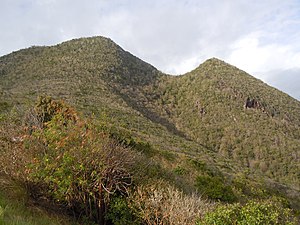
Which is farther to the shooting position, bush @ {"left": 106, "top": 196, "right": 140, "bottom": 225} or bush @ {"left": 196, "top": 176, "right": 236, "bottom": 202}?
bush @ {"left": 196, "top": 176, "right": 236, "bottom": 202}

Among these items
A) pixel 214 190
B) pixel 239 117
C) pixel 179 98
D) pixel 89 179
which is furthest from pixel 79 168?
pixel 179 98

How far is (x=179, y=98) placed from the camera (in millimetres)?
61188

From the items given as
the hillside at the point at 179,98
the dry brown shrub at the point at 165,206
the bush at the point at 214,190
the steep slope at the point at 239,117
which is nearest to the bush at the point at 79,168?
the dry brown shrub at the point at 165,206

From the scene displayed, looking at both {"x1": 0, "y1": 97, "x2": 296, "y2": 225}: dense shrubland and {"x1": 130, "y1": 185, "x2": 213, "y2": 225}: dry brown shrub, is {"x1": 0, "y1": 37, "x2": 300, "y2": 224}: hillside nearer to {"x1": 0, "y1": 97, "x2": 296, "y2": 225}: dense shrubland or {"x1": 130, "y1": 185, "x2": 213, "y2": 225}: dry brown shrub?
{"x1": 0, "y1": 97, "x2": 296, "y2": 225}: dense shrubland

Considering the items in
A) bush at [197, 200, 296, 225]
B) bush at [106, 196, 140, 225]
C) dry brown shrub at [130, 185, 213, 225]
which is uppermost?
bush at [197, 200, 296, 225]

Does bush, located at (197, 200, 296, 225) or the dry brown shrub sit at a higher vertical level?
bush, located at (197, 200, 296, 225)

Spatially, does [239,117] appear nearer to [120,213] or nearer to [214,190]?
[214,190]

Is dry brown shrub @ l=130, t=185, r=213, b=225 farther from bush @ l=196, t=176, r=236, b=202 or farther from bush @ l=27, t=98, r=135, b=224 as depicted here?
bush @ l=196, t=176, r=236, b=202

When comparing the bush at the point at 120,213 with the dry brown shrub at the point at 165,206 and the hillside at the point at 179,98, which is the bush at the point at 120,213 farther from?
the hillside at the point at 179,98

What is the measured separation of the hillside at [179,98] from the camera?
40438mm

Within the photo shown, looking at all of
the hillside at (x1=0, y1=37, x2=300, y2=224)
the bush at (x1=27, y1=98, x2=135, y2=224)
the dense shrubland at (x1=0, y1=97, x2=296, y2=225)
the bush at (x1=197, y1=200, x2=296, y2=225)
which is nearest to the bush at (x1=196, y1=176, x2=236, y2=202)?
the dense shrubland at (x1=0, y1=97, x2=296, y2=225)

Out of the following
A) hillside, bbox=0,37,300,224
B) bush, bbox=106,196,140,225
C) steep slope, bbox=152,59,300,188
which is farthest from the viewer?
steep slope, bbox=152,59,300,188

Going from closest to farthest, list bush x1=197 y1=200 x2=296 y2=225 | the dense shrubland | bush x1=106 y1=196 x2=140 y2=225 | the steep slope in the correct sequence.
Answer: bush x1=197 y1=200 x2=296 y2=225, the dense shrubland, bush x1=106 y1=196 x2=140 y2=225, the steep slope

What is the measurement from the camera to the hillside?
133 ft
